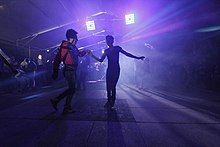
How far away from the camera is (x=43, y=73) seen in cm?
1725

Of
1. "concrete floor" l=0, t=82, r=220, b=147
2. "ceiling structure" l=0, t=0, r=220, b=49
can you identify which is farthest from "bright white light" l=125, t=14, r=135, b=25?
"concrete floor" l=0, t=82, r=220, b=147

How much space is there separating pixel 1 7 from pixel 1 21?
6.26ft

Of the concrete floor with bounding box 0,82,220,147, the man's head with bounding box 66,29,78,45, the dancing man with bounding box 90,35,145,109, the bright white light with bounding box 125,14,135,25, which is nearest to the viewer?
the concrete floor with bounding box 0,82,220,147

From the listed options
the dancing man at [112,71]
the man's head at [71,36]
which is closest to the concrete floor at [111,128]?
the dancing man at [112,71]

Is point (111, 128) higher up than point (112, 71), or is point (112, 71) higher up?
point (112, 71)

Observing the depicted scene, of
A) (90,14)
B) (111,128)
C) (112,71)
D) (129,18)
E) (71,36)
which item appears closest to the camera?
(111,128)

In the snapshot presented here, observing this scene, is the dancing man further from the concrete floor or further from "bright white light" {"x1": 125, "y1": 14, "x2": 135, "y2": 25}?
"bright white light" {"x1": 125, "y1": 14, "x2": 135, "y2": 25}

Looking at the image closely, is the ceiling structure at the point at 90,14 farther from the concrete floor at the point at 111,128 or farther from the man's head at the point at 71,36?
the man's head at the point at 71,36

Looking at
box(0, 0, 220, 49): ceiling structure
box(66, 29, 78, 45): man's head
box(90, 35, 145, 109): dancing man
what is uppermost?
box(0, 0, 220, 49): ceiling structure

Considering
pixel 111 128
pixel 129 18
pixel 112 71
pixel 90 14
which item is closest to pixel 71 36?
pixel 112 71

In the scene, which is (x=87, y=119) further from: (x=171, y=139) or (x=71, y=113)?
(x=171, y=139)

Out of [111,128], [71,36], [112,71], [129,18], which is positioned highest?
[129,18]

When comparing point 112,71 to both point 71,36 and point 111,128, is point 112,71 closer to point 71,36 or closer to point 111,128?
point 71,36

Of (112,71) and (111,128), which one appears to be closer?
(111,128)
